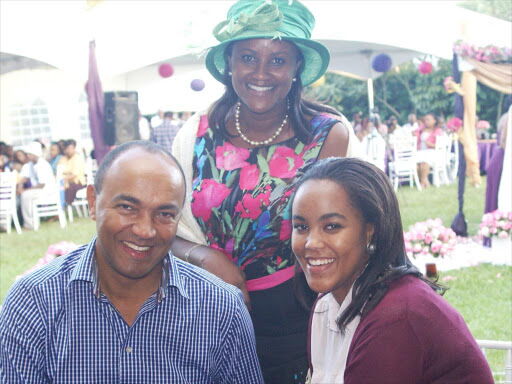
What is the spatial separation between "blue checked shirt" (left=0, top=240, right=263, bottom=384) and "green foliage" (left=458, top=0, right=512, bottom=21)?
29.2 m

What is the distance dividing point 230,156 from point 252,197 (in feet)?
0.67

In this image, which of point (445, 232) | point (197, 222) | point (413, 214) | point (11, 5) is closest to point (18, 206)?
point (11, 5)

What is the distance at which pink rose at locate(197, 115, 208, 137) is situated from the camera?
8.83ft

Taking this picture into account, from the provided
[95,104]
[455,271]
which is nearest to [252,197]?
[455,271]

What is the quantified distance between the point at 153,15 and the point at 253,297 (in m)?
8.62

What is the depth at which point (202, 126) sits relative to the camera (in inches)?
106

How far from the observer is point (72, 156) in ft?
45.6

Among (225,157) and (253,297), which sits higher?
(225,157)

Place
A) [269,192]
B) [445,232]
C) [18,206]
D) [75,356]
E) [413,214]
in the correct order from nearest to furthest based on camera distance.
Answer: [75,356], [269,192], [445,232], [413,214], [18,206]

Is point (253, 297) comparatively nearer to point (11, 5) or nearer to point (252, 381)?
point (252, 381)

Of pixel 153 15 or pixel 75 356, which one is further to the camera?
pixel 153 15

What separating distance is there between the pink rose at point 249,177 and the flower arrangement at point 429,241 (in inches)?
207

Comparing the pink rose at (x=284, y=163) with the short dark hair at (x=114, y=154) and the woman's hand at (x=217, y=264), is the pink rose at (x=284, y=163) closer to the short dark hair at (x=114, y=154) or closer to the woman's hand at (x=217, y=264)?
the woman's hand at (x=217, y=264)

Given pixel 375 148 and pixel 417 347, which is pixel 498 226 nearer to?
pixel 375 148
